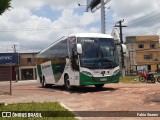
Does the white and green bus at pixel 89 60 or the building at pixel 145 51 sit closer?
the white and green bus at pixel 89 60

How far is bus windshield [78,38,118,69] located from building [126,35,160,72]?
2651 inches

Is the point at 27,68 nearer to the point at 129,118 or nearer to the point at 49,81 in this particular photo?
the point at 49,81

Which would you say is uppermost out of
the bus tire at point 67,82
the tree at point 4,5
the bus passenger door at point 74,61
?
the tree at point 4,5

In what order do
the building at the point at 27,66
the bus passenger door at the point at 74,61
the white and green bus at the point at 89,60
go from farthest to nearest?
the building at the point at 27,66
the bus passenger door at the point at 74,61
the white and green bus at the point at 89,60

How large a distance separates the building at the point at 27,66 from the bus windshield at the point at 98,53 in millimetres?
62427

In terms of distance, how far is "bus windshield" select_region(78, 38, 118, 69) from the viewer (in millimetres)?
21016

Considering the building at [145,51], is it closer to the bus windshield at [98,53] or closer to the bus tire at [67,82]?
the bus tire at [67,82]

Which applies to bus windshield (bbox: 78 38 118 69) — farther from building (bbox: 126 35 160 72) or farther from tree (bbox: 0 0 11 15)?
building (bbox: 126 35 160 72)

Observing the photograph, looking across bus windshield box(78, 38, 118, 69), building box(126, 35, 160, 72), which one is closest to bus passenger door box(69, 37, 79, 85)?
bus windshield box(78, 38, 118, 69)

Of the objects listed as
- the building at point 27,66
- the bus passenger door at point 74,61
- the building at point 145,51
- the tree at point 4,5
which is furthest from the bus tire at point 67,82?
the building at point 145,51

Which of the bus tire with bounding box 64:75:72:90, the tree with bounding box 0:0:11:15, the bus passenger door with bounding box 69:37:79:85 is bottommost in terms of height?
the bus tire with bounding box 64:75:72:90

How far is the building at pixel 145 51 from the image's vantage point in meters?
89.2

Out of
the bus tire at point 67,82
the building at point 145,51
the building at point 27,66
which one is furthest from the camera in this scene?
the building at point 145,51

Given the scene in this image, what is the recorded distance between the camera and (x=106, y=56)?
70.3 feet
